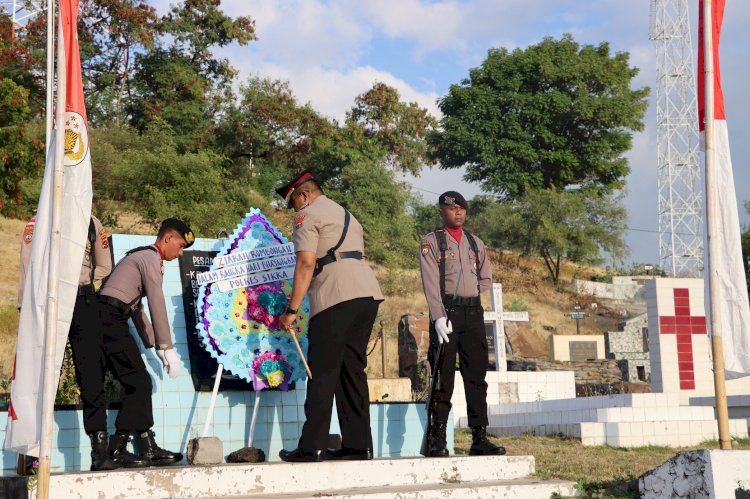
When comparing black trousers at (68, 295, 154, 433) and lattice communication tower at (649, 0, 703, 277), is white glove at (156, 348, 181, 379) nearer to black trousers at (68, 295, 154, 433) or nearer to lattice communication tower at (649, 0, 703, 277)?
black trousers at (68, 295, 154, 433)

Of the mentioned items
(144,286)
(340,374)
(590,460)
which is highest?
(144,286)

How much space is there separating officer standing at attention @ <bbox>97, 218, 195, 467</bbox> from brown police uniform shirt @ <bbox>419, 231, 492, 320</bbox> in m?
1.97

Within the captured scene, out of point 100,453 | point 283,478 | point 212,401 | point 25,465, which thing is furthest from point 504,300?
point 25,465

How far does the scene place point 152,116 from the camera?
36969 millimetres

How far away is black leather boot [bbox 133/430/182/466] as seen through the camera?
6.77 meters

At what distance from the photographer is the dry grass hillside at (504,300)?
25.6m

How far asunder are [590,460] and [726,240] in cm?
363

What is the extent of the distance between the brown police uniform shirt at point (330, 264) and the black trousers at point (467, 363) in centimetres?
98

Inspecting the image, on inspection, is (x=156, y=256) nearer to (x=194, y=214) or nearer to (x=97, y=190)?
(x=194, y=214)

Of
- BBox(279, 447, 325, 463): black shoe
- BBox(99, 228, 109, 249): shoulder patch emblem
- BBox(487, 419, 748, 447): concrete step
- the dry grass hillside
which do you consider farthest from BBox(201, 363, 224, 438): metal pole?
the dry grass hillside

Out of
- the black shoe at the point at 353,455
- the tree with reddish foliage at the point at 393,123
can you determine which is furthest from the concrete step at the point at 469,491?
the tree with reddish foliage at the point at 393,123

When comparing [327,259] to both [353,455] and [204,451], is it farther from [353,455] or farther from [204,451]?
[204,451]

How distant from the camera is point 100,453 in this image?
6.55m

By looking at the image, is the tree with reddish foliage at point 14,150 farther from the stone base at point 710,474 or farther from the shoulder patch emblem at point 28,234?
the stone base at point 710,474
